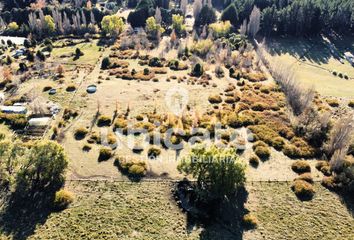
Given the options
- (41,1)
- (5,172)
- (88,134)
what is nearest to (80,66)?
(88,134)

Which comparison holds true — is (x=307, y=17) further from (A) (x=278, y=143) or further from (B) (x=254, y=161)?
(B) (x=254, y=161)

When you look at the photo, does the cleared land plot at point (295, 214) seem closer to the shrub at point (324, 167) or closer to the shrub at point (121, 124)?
the shrub at point (324, 167)

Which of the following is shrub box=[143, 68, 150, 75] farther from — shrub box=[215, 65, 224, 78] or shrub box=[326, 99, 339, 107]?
shrub box=[326, 99, 339, 107]

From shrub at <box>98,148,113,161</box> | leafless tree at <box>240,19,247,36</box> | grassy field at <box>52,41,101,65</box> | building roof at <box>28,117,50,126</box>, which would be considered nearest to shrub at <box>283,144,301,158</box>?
shrub at <box>98,148,113,161</box>

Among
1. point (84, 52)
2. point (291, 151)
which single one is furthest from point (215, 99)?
point (84, 52)

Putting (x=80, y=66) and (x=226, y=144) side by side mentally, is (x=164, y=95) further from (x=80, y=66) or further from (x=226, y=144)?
(x=80, y=66)
